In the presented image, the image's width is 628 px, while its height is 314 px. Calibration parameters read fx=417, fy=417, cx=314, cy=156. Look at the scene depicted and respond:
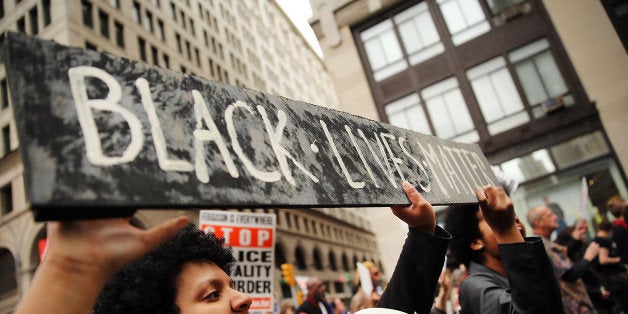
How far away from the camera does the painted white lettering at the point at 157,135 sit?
95 centimetres

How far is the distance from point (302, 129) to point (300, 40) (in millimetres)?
74218

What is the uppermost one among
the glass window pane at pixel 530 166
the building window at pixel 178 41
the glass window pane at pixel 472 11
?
the building window at pixel 178 41

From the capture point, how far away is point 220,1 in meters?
43.8

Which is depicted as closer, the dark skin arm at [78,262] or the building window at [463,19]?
the dark skin arm at [78,262]

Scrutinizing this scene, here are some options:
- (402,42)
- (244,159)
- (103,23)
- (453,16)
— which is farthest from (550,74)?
(103,23)

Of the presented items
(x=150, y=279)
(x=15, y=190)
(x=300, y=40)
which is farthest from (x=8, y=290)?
(x=300, y=40)

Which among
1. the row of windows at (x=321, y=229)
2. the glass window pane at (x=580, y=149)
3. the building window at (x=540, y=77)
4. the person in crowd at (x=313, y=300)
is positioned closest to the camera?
the person in crowd at (x=313, y=300)

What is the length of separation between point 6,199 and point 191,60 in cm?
1649

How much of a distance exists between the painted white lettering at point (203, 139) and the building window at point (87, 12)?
26.4 m

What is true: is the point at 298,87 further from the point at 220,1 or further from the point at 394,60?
the point at 394,60

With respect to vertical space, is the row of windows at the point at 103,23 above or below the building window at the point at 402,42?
above

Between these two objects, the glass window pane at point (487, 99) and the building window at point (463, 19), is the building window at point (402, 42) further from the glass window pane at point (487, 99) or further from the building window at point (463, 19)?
the glass window pane at point (487, 99)

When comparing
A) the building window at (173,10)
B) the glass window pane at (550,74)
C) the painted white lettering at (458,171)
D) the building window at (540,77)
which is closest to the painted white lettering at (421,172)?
the painted white lettering at (458,171)

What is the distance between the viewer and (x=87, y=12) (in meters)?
→ 23.8
